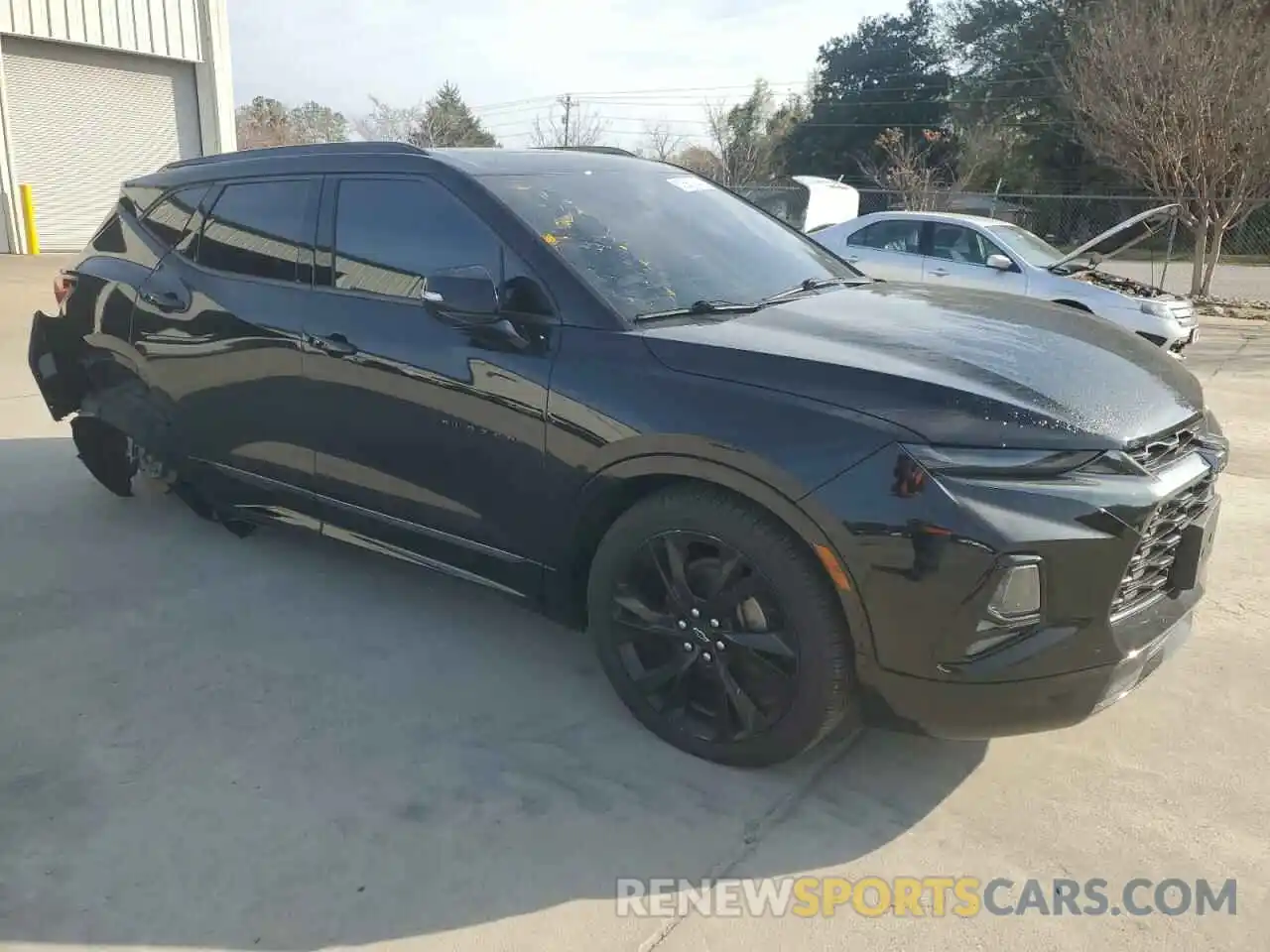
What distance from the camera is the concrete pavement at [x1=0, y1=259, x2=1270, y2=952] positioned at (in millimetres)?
2385

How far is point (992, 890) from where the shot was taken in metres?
2.50

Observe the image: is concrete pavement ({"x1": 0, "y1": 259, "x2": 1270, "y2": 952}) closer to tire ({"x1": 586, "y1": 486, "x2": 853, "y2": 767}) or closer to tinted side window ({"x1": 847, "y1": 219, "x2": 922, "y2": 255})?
tire ({"x1": 586, "y1": 486, "x2": 853, "y2": 767})

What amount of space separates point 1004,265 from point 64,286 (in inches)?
359

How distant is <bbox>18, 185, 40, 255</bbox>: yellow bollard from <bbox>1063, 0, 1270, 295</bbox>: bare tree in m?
18.3

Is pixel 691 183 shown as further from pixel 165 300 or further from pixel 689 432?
pixel 165 300

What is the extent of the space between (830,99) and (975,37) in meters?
6.31

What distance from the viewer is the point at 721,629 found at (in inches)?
112

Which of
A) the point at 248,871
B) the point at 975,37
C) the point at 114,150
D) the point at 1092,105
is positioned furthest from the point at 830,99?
the point at 248,871

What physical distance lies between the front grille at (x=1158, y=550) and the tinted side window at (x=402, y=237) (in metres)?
2.05

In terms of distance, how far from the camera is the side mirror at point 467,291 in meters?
3.05

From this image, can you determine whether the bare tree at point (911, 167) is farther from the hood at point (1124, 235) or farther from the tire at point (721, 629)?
the tire at point (721, 629)

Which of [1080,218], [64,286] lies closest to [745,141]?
[1080,218]

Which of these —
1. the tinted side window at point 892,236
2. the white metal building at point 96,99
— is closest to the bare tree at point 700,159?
the white metal building at point 96,99

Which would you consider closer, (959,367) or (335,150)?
(959,367)
